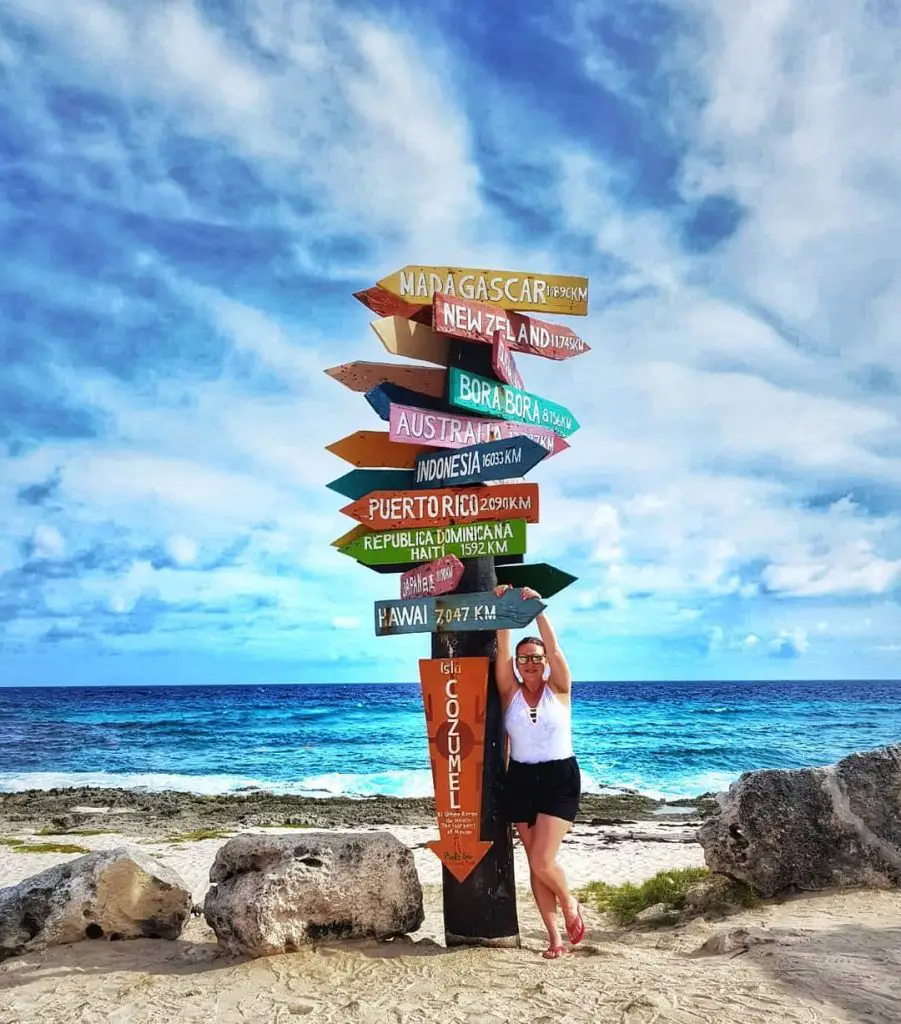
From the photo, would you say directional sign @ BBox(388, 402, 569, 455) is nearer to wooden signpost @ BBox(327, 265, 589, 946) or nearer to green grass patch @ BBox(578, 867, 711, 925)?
wooden signpost @ BBox(327, 265, 589, 946)

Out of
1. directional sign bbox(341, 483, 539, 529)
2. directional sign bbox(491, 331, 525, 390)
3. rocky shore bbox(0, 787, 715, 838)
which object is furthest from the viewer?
rocky shore bbox(0, 787, 715, 838)

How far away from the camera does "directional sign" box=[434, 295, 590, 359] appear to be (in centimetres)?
670

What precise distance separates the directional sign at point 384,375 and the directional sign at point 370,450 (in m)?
0.39

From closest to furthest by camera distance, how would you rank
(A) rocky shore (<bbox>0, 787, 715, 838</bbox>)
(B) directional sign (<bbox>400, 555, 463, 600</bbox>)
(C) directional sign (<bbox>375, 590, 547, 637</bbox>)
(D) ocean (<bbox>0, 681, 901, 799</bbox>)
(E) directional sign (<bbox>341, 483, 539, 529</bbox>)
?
(C) directional sign (<bbox>375, 590, 547, 637</bbox>)
(B) directional sign (<bbox>400, 555, 463, 600</bbox>)
(E) directional sign (<bbox>341, 483, 539, 529</bbox>)
(A) rocky shore (<bbox>0, 787, 715, 838</bbox>)
(D) ocean (<bbox>0, 681, 901, 799</bbox>)

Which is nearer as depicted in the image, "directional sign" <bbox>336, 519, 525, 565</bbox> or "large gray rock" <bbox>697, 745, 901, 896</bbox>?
"directional sign" <bbox>336, 519, 525, 565</bbox>

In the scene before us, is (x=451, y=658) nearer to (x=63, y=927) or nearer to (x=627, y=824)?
(x=63, y=927)

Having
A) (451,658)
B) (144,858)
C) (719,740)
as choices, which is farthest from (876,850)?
(719,740)

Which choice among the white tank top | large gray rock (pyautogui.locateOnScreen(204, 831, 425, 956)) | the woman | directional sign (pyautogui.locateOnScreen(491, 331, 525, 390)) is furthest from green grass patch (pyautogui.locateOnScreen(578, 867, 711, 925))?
directional sign (pyautogui.locateOnScreen(491, 331, 525, 390))

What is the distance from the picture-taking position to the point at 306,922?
19.2 feet

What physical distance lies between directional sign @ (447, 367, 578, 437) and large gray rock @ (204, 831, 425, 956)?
11.0 feet

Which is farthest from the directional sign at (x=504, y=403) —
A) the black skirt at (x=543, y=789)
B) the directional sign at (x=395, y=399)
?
the black skirt at (x=543, y=789)

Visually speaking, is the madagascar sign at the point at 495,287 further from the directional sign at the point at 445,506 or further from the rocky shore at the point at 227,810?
the rocky shore at the point at 227,810

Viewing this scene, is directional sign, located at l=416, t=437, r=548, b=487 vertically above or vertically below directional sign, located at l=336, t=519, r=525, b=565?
above

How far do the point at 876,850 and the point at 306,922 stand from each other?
4.88 metres
